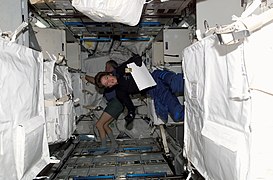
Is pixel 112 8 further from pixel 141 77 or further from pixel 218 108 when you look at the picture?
pixel 141 77

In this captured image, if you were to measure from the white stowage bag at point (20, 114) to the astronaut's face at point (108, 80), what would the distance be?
7.52 feet

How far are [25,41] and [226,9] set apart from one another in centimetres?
154

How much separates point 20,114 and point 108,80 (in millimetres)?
2782

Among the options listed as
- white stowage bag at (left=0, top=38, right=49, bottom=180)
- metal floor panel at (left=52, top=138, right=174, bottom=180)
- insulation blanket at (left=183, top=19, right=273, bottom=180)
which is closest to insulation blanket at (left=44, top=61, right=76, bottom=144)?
white stowage bag at (left=0, top=38, right=49, bottom=180)

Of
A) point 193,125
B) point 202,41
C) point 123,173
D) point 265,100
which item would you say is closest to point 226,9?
point 202,41

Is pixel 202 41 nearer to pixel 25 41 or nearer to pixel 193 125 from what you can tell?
pixel 193 125

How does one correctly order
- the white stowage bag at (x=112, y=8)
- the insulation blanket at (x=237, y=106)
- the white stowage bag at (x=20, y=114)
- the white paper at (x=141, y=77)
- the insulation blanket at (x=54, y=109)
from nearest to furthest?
the insulation blanket at (x=237, y=106)
the white stowage bag at (x=20, y=114)
the white stowage bag at (x=112, y=8)
the insulation blanket at (x=54, y=109)
the white paper at (x=141, y=77)

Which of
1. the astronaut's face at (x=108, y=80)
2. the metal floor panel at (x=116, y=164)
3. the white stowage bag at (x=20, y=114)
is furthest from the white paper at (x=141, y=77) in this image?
the white stowage bag at (x=20, y=114)

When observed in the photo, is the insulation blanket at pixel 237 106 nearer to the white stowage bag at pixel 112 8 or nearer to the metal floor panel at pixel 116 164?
the white stowage bag at pixel 112 8

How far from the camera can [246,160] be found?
1127 millimetres

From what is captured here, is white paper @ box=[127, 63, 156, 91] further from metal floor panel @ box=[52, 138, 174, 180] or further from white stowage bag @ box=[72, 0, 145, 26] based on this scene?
white stowage bag @ box=[72, 0, 145, 26]

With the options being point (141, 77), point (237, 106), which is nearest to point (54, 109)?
point (141, 77)

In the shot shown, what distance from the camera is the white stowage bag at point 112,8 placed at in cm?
189

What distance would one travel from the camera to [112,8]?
6.19ft
